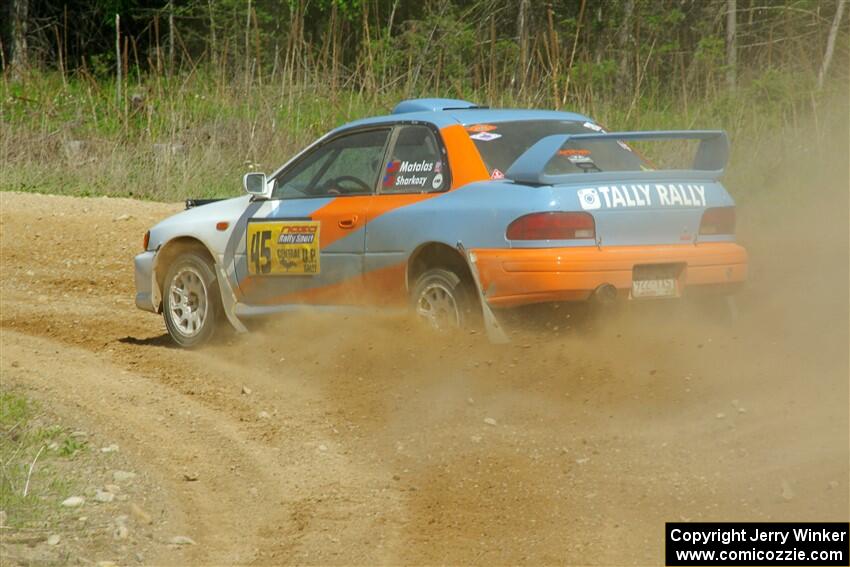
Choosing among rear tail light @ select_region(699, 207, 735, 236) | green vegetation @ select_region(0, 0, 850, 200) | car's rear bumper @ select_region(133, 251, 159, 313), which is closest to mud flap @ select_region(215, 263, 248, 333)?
car's rear bumper @ select_region(133, 251, 159, 313)

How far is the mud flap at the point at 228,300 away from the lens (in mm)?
9258

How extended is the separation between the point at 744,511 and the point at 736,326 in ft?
10.0

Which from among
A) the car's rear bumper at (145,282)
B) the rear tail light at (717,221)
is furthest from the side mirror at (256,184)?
the rear tail light at (717,221)

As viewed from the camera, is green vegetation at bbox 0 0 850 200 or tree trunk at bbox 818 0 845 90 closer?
green vegetation at bbox 0 0 850 200

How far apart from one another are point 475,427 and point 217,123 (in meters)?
11.6

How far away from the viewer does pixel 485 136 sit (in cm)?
802

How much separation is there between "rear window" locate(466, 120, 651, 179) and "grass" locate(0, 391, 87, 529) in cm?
299

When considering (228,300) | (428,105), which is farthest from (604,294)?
(228,300)

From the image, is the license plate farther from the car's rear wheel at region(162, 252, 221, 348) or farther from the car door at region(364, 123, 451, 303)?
the car's rear wheel at region(162, 252, 221, 348)

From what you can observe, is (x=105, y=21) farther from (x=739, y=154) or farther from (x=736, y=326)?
(x=736, y=326)

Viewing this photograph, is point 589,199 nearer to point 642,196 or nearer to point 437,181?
point 642,196

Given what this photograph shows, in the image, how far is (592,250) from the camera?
7.29 metres

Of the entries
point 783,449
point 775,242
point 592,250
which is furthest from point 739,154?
point 783,449

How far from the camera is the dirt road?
5250 millimetres
